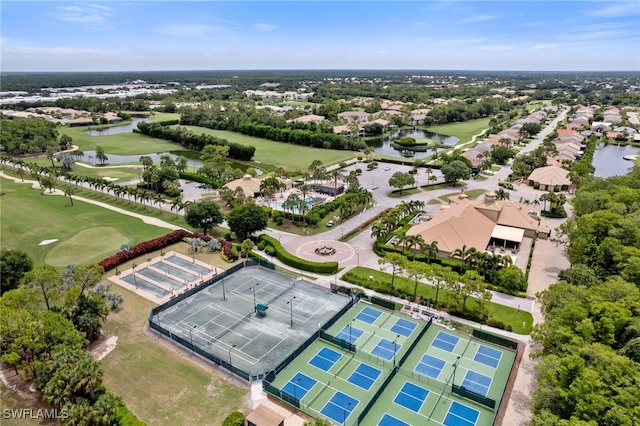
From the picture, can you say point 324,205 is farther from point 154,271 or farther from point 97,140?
point 97,140

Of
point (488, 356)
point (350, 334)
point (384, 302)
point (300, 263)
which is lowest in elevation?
point (488, 356)

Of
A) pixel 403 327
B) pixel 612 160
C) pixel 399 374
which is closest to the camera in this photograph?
pixel 399 374

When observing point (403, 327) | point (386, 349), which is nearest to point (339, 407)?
point (386, 349)

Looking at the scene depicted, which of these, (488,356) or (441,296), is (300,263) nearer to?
(441,296)

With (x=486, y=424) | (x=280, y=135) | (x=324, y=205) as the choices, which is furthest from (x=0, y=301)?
(x=280, y=135)

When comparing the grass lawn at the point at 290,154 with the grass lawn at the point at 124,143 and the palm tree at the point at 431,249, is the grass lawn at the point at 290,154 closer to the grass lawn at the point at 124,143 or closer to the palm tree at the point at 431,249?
the grass lawn at the point at 124,143

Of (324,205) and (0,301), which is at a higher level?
(0,301)

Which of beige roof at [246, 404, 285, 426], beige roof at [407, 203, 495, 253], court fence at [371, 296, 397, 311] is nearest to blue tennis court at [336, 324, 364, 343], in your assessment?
court fence at [371, 296, 397, 311]

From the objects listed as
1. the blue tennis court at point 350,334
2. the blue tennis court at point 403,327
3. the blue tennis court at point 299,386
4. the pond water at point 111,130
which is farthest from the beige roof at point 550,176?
the pond water at point 111,130

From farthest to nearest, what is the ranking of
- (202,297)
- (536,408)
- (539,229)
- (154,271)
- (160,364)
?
(539,229) → (154,271) → (202,297) → (160,364) → (536,408)
